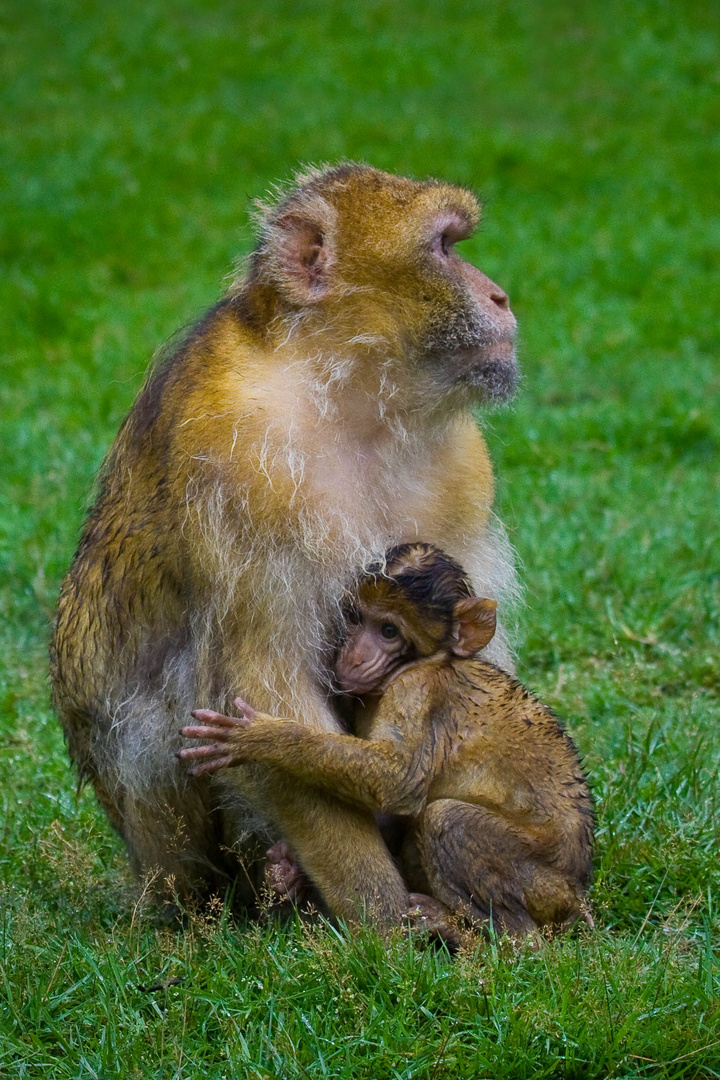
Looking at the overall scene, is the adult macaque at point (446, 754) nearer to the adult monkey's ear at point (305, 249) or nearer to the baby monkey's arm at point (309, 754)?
the baby monkey's arm at point (309, 754)

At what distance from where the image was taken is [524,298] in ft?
35.5

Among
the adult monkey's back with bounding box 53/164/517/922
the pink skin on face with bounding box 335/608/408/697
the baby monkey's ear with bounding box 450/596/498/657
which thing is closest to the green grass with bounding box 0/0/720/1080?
the adult monkey's back with bounding box 53/164/517/922

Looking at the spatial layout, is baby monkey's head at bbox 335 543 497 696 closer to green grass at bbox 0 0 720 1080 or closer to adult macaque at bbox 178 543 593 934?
adult macaque at bbox 178 543 593 934

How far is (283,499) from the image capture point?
3.50m

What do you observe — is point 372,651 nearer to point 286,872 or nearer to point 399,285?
point 286,872

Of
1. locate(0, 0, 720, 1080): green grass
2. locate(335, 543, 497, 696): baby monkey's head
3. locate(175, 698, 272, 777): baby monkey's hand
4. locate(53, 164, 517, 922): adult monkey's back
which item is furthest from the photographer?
locate(335, 543, 497, 696): baby monkey's head

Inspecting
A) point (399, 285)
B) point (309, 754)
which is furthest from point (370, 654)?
point (399, 285)

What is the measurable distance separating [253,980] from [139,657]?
0.94 metres

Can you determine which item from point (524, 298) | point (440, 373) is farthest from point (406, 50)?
point (440, 373)

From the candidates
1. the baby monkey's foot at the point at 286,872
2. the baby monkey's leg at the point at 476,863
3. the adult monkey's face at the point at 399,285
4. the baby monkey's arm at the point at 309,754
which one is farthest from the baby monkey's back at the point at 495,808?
the adult monkey's face at the point at 399,285

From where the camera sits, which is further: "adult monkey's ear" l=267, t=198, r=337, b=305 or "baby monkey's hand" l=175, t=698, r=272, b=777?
"adult monkey's ear" l=267, t=198, r=337, b=305

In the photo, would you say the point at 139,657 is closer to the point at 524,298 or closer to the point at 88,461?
the point at 88,461

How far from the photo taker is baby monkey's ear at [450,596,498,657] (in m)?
3.64

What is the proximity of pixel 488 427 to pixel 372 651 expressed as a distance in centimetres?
100
